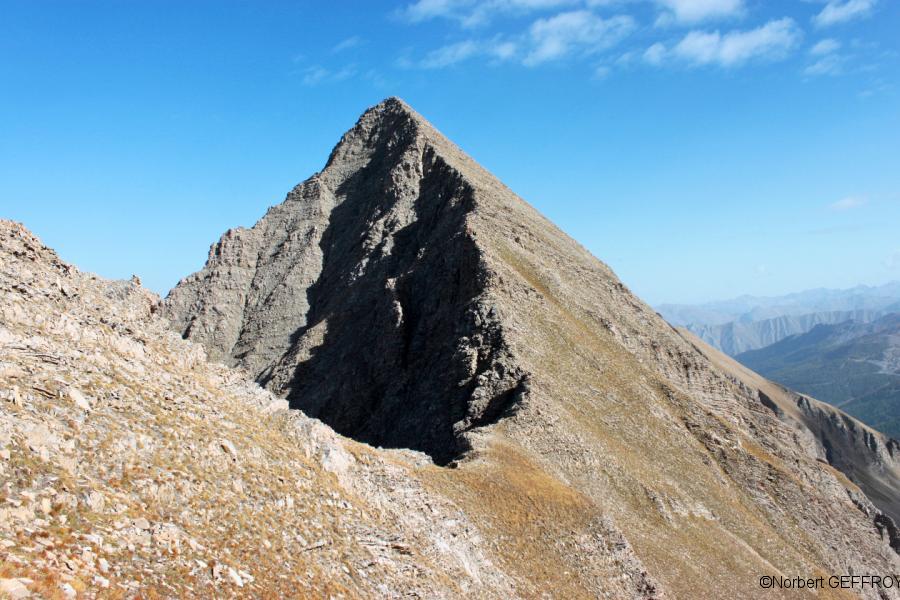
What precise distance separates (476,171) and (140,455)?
4135 inches

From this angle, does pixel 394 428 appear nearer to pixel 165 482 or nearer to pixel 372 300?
pixel 372 300

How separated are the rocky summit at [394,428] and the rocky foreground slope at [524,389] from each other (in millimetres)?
339

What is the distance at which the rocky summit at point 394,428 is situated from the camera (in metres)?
17.0

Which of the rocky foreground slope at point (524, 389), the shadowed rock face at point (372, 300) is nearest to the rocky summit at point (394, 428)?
the rocky foreground slope at point (524, 389)

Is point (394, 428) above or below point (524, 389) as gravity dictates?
below

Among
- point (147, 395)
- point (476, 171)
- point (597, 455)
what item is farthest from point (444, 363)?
point (476, 171)

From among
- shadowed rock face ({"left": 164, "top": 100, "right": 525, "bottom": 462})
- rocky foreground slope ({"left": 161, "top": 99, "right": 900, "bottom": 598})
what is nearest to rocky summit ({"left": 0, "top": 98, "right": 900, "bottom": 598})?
rocky foreground slope ({"left": 161, "top": 99, "right": 900, "bottom": 598})

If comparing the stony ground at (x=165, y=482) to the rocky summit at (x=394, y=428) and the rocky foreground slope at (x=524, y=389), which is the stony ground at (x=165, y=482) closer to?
the rocky summit at (x=394, y=428)

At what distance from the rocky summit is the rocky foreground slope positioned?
339 mm

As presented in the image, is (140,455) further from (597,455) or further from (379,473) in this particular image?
(597,455)

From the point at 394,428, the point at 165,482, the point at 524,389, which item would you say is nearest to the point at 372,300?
the point at 394,428

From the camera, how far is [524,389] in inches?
2208

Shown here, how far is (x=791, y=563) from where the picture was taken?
5434 cm

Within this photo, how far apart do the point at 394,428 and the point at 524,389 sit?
1864 cm
